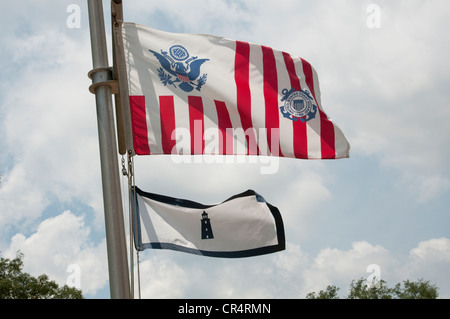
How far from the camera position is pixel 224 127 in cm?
686

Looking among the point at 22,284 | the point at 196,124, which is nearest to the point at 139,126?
the point at 196,124

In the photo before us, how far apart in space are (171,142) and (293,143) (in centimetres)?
158

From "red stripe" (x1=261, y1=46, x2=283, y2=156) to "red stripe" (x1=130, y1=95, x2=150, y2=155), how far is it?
1.55 m

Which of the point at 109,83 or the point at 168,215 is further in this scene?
the point at 168,215

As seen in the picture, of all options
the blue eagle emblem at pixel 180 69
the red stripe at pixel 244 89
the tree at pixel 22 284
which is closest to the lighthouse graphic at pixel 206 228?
the red stripe at pixel 244 89

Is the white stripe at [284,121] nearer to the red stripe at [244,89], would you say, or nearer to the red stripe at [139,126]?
the red stripe at [244,89]

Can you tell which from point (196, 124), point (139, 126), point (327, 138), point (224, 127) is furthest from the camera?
point (327, 138)

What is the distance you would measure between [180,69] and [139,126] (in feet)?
3.14

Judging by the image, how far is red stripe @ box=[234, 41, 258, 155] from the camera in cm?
697

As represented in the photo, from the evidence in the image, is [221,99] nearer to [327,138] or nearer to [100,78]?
[327,138]

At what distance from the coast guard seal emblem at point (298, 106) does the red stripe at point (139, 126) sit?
1865mm

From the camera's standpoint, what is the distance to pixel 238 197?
22.8ft
